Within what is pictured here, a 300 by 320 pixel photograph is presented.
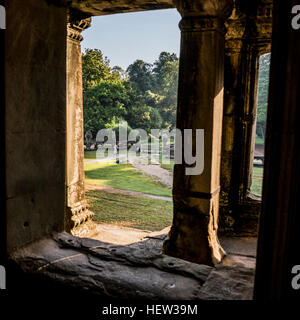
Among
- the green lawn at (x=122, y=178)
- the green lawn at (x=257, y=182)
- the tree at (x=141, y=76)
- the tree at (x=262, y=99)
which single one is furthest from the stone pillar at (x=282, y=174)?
the tree at (x=141, y=76)

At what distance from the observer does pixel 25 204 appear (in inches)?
90.9

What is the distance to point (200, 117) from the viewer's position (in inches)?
184

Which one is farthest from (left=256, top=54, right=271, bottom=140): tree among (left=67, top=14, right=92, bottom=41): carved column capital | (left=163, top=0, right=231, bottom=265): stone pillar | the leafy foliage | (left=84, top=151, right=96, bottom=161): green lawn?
(left=163, top=0, right=231, bottom=265): stone pillar

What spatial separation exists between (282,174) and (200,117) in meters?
3.26

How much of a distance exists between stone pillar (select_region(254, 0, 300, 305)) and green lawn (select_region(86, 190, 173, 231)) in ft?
25.7

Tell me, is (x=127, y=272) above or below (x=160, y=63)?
below

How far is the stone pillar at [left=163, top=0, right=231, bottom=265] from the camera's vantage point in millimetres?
4547

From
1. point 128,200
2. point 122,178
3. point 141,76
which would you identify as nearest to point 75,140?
point 128,200

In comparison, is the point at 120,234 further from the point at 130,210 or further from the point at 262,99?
the point at 262,99

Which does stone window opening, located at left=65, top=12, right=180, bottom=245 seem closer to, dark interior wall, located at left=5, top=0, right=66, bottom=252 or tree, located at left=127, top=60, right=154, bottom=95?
dark interior wall, located at left=5, top=0, right=66, bottom=252

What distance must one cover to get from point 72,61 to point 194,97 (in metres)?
3.50

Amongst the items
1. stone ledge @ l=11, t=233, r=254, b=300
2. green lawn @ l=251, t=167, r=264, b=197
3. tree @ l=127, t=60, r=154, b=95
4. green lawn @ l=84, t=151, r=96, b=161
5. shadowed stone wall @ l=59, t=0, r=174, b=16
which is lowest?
green lawn @ l=251, t=167, r=264, b=197
